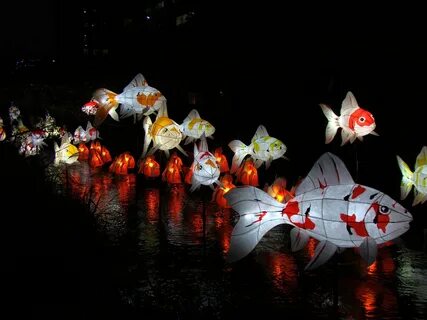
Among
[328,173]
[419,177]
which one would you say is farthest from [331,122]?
[328,173]

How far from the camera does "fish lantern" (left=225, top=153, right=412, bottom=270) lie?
4637mm

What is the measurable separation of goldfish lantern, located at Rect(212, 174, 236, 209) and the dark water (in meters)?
0.63

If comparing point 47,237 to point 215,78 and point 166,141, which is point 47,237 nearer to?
point 166,141

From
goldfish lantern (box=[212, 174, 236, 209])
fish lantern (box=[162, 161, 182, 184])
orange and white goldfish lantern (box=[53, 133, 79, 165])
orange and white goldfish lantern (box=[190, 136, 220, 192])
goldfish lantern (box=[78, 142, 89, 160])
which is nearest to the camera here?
orange and white goldfish lantern (box=[190, 136, 220, 192])

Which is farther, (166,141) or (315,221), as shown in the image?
(166,141)

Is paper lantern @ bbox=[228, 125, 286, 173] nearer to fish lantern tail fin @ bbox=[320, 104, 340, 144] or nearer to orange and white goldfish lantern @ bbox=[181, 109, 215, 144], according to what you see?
orange and white goldfish lantern @ bbox=[181, 109, 215, 144]

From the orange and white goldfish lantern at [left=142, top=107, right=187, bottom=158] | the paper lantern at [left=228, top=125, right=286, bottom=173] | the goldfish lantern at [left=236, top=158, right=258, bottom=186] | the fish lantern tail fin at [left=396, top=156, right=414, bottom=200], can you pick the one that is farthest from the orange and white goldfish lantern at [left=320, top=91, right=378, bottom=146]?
the goldfish lantern at [left=236, top=158, right=258, bottom=186]

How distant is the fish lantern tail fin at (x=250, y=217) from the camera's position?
15.8 ft

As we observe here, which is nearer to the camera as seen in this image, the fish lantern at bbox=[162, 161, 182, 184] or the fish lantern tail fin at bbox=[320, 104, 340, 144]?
the fish lantern tail fin at bbox=[320, 104, 340, 144]

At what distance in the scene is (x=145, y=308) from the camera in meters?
5.14

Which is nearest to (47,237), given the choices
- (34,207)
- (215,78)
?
(34,207)

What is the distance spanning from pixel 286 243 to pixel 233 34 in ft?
25.2

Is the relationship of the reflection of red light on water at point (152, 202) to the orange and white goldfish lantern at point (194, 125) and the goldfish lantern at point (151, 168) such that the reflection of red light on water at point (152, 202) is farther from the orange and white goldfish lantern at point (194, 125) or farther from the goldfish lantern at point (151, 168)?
the orange and white goldfish lantern at point (194, 125)

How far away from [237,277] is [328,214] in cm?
217
